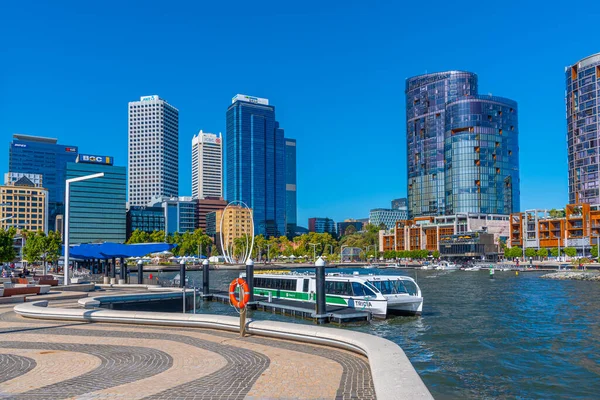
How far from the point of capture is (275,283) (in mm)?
51688

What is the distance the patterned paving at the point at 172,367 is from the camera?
42.1ft

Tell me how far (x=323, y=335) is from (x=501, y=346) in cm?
1564

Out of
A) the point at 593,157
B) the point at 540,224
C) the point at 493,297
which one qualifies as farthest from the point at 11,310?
the point at 593,157

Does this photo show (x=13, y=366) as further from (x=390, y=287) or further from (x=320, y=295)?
(x=390, y=287)

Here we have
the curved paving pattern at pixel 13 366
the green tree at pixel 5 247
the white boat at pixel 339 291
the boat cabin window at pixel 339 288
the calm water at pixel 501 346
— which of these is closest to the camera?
the curved paving pattern at pixel 13 366

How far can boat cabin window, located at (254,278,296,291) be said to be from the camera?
162 feet

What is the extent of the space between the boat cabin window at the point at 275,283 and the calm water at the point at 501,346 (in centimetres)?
430

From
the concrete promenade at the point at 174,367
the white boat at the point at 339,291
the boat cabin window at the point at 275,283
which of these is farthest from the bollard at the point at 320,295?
the concrete promenade at the point at 174,367

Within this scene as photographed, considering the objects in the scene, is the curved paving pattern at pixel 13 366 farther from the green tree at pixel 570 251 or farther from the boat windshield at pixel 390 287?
the green tree at pixel 570 251

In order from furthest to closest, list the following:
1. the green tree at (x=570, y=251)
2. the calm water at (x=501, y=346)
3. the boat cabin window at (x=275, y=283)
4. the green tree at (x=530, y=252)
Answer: the green tree at (x=530, y=252) → the green tree at (x=570, y=251) → the boat cabin window at (x=275, y=283) → the calm water at (x=501, y=346)

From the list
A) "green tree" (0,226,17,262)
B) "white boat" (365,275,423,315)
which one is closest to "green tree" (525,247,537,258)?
"white boat" (365,275,423,315)

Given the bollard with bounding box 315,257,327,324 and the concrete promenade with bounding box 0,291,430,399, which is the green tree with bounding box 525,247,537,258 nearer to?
the bollard with bounding box 315,257,327,324

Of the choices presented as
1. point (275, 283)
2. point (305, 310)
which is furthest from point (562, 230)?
point (305, 310)

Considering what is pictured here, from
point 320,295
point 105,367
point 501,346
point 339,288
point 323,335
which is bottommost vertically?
point 501,346
